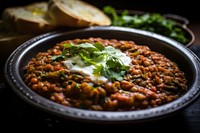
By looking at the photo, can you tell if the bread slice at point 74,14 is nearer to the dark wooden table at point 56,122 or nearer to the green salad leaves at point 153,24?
the green salad leaves at point 153,24

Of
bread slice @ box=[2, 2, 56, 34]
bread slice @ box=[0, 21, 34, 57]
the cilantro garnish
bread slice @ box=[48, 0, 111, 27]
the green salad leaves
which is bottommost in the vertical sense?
bread slice @ box=[0, 21, 34, 57]

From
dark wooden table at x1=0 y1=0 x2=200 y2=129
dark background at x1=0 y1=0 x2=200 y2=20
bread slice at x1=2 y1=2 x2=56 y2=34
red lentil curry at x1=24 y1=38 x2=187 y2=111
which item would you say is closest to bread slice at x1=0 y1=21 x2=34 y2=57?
bread slice at x1=2 y1=2 x2=56 y2=34

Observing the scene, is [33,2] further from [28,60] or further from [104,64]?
[104,64]

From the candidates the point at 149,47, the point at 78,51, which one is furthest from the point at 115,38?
the point at 78,51

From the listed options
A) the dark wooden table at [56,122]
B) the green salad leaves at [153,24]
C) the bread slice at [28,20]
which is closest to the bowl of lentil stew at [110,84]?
the dark wooden table at [56,122]

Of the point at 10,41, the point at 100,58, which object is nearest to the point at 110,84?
the point at 100,58

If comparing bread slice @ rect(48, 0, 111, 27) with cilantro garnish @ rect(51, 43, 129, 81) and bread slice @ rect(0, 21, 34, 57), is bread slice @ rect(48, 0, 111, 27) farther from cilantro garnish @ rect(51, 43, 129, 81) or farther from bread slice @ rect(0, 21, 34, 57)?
cilantro garnish @ rect(51, 43, 129, 81)
